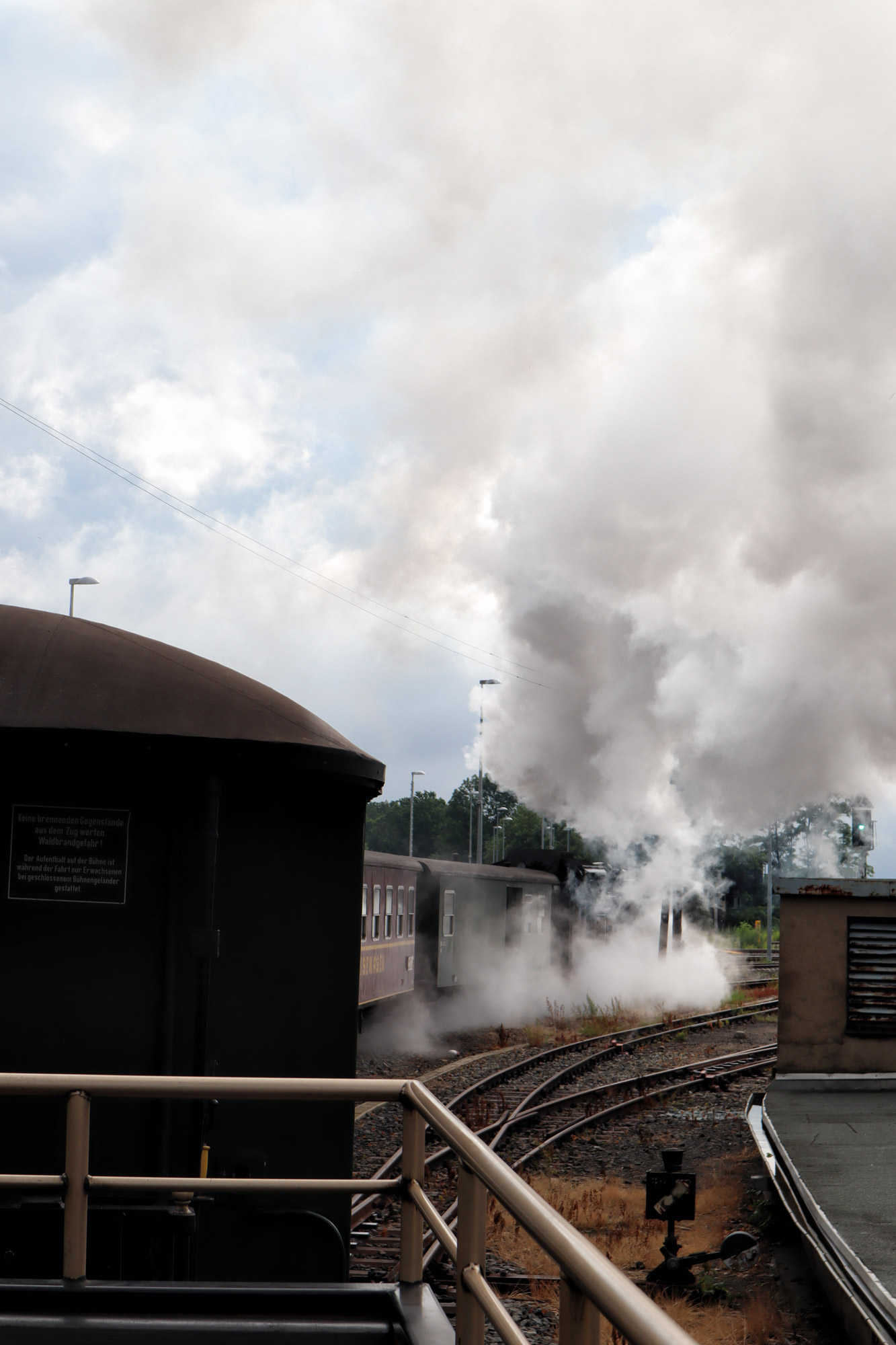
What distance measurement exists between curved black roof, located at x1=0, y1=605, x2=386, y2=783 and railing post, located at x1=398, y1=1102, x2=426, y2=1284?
6.57 ft

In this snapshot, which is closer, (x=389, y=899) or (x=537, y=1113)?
(x=537, y=1113)

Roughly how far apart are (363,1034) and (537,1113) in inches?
209

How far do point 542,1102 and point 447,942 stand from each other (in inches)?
294

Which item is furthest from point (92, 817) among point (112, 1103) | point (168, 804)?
point (112, 1103)

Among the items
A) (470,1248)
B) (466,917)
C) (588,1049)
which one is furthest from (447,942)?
(470,1248)

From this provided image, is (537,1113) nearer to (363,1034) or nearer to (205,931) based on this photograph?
(363,1034)

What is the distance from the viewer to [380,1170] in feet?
37.8

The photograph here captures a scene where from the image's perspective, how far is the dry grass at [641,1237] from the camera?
7676 millimetres

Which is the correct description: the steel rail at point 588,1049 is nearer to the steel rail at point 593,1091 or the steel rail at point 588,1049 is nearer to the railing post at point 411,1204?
the steel rail at point 593,1091

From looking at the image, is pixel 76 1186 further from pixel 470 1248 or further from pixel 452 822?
pixel 452 822

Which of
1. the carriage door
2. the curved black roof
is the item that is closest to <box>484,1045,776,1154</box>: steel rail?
the carriage door

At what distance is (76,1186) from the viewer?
12.4ft

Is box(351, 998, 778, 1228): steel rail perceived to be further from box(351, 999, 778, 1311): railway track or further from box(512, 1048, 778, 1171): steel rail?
box(512, 1048, 778, 1171): steel rail

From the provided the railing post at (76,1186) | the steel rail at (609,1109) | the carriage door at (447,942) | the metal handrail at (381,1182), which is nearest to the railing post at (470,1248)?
the metal handrail at (381,1182)
